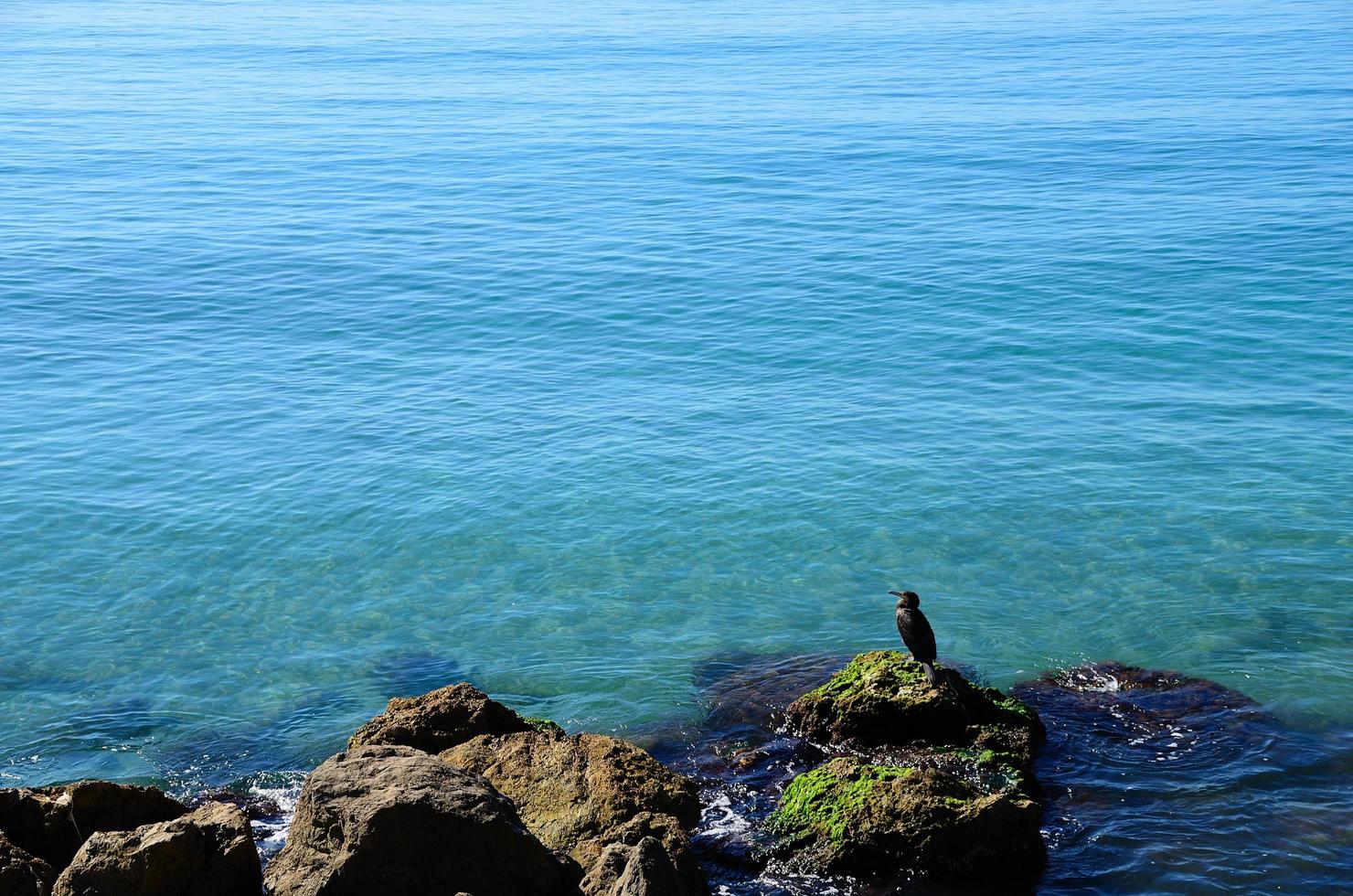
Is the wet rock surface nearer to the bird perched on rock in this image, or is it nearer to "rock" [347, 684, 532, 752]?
the bird perched on rock

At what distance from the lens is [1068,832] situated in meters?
10.6

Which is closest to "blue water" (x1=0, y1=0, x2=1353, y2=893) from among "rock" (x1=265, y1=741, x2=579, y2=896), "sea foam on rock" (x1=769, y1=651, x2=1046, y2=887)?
"sea foam on rock" (x1=769, y1=651, x2=1046, y2=887)

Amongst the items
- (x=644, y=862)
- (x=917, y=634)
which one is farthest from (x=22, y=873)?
(x=917, y=634)

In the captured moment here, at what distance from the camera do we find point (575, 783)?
10.4 meters

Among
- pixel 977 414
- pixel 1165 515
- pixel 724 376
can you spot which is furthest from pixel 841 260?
pixel 1165 515

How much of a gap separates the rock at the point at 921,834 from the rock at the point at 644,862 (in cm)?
110

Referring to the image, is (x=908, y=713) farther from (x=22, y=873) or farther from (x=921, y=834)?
(x=22, y=873)

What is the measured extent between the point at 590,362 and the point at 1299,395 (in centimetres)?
1223

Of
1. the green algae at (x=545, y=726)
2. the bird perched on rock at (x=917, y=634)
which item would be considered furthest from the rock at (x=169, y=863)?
the bird perched on rock at (x=917, y=634)

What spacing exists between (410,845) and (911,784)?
3.74m

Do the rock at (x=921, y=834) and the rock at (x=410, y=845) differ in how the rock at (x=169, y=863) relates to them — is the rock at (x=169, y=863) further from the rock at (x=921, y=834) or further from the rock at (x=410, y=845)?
the rock at (x=921, y=834)

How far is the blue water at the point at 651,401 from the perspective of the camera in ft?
50.4

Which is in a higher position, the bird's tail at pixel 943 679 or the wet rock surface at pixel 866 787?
the bird's tail at pixel 943 679

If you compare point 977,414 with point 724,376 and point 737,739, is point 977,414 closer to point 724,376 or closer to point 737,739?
point 724,376
